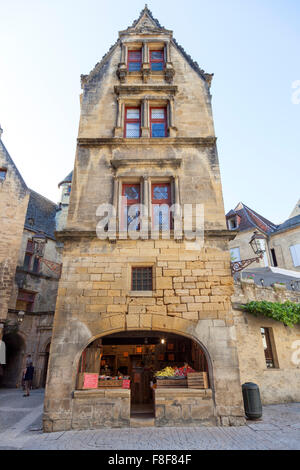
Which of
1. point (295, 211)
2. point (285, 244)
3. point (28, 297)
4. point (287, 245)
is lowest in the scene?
point (28, 297)

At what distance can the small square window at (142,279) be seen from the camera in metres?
7.69

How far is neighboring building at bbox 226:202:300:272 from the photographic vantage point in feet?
64.9

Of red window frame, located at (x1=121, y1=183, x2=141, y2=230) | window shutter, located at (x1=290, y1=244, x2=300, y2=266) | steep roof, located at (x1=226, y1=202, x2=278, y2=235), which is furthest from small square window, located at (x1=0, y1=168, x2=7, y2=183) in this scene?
window shutter, located at (x1=290, y1=244, x2=300, y2=266)

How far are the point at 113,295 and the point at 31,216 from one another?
14603mm

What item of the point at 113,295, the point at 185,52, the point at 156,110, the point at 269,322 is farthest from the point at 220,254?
the point at 185,52

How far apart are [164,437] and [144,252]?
174 inches

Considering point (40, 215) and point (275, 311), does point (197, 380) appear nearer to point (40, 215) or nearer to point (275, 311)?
point (275, 311)

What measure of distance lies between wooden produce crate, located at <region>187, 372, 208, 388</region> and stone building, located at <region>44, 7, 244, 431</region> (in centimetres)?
19

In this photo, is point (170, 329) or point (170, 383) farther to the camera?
point (170, 329)

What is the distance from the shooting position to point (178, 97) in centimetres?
Answer: 1038

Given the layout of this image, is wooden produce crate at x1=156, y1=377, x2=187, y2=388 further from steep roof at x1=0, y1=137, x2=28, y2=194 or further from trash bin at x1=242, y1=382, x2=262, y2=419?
steep roof at x1=0, y1=137, x2=28, y2=194

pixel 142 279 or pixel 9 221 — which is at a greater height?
pixel 9 221

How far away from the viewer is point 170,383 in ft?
22.4

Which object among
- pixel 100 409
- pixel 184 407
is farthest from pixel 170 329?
pixel 100 409
